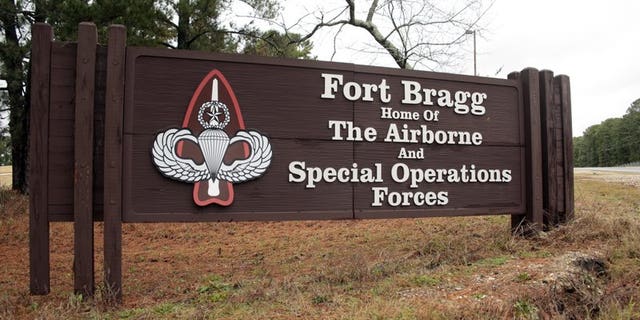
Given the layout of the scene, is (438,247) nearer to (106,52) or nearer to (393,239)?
(393,239)

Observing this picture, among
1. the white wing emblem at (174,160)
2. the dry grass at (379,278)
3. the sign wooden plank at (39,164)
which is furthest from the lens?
the white wing emblem at (174,160)

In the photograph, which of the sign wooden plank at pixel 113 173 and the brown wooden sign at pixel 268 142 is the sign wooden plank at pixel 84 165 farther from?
the sign wooden plank at pixel 113 173

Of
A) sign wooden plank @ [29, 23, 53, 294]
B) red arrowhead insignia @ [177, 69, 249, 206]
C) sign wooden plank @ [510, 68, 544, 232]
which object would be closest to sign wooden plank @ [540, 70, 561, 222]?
sign wooden plank @ [510, 68, 544, 232]

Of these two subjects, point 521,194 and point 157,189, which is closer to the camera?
point 157,189

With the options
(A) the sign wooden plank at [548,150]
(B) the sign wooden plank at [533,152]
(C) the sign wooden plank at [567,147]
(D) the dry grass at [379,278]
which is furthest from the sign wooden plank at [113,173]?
(C) the sign wooden plank at [567,147]

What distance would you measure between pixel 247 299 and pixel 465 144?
325 centimetres

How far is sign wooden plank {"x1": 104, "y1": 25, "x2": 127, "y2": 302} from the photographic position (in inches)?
172

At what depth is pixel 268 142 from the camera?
4.99 meters

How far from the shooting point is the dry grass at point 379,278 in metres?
3.62

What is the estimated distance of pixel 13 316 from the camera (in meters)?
4.05

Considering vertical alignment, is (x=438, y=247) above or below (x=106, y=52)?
below

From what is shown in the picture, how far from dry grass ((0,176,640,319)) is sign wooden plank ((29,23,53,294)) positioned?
366mm

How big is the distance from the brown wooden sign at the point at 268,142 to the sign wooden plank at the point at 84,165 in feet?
0.04

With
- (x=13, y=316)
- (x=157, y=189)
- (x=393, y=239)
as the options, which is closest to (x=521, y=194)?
(x=393, y=239)
